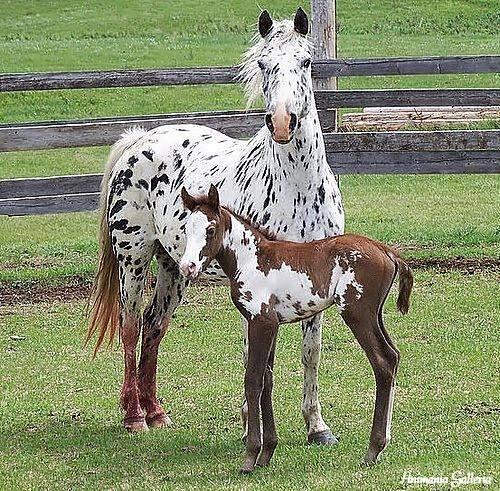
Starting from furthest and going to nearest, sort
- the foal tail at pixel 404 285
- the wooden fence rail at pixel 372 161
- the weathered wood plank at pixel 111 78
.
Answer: the wooden fence rail at pixel 372 161 → the weathered wood plank at pixel 111 78 → the foal tail at pixel 404 285

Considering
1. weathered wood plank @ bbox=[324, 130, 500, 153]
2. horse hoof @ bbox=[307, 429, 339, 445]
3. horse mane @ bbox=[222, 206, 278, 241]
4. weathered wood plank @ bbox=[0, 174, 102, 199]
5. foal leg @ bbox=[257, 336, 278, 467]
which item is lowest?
horse hoof @ bbox=[307, 429, 339, 445]

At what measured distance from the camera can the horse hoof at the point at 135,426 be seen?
21.1ft

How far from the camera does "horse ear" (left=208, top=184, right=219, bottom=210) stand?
5.06 metres

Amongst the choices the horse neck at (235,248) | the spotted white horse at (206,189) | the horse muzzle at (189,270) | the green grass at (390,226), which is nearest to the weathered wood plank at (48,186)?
the green grass at (390,226)

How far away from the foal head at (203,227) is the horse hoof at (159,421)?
67.4 inches

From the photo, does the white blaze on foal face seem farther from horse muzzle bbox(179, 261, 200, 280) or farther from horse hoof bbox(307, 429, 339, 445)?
horse hoof bbox(307, 429, 339, 445)

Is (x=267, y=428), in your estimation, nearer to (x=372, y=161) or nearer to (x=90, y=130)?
(x=90, y=130)

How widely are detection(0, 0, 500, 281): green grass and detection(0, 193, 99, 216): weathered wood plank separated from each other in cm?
55

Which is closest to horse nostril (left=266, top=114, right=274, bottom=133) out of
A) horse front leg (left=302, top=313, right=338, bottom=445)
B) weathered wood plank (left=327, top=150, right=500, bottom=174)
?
horse front leg (left=302, top=313, right=338, bottom=445)

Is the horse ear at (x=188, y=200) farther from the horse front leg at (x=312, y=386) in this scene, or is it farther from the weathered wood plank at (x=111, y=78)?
the weathered wood plank at (x=111, y=78)

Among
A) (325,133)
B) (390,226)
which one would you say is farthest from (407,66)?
(390,226)

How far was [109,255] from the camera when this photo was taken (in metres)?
6.93

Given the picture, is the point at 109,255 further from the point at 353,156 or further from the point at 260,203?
the point at 353,156

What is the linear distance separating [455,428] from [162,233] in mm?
1964
